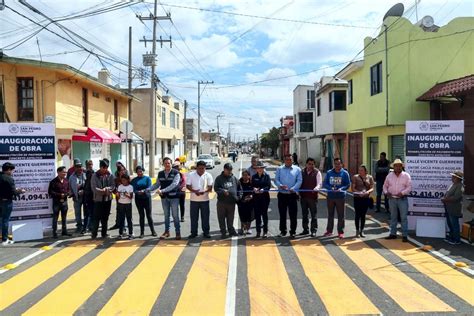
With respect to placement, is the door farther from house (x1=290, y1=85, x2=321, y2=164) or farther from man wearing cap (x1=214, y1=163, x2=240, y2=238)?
man wearing cap (x1=214, y1=163, x2=240, y2=238)

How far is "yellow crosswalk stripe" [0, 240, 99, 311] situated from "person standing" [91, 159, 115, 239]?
20.7 inches

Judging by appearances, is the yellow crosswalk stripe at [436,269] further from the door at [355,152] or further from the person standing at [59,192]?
the door at [355,152]

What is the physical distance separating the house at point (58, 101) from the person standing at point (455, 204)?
565 inches

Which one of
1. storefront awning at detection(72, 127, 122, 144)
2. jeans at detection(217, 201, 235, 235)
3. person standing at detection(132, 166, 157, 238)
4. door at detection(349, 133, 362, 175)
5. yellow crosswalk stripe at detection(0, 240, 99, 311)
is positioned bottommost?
yellow crosswalk stripe at detection(0, 240, 99, 311)

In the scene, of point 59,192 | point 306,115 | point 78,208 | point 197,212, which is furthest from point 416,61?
point 306,115

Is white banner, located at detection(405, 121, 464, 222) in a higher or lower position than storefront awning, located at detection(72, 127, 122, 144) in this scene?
lower

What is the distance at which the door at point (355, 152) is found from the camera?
23859 mm

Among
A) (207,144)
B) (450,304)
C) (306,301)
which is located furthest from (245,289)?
(207,144)

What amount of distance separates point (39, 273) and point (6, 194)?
2.69 meters

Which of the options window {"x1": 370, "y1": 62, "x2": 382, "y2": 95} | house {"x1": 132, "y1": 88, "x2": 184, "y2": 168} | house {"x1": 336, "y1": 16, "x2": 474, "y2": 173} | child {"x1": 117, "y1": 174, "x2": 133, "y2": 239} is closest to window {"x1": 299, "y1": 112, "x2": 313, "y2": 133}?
house {"x1": 132, "y1": 88, "x2": 184, "y2": 168}

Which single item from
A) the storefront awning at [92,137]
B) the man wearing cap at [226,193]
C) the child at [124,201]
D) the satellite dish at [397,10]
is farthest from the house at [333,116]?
the child at [124,201]

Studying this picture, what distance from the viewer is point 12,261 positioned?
7.58 m

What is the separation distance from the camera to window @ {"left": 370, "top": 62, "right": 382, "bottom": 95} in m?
17.4

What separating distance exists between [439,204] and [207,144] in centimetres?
8679
